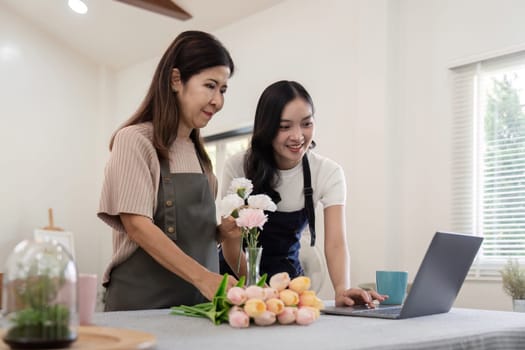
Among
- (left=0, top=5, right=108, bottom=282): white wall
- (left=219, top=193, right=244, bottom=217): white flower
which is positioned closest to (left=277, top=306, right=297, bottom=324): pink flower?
(left=219, top=193, right=244, bottom=217): white flower

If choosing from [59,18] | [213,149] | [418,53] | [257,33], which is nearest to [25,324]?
[418,53]

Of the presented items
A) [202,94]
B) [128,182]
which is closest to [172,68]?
[202,94]

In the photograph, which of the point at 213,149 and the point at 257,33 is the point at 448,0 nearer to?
the point at 257,33

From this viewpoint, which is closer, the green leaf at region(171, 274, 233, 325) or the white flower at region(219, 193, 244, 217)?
the green leaf at region(171, 274, 233, 325)

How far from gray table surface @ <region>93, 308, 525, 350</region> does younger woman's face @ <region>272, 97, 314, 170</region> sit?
0.79 m

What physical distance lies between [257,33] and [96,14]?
5.07 feet

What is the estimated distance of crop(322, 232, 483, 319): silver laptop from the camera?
128 cm

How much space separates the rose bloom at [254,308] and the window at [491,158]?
2.78m

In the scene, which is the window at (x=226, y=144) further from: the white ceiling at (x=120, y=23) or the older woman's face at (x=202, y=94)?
the older woman's face at (x=202, y=94)

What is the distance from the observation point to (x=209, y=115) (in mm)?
1615

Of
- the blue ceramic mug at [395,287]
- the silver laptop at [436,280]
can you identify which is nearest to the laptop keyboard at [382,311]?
the silver laptop at [436,280]

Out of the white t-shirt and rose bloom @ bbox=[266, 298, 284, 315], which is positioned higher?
the white t-shirt

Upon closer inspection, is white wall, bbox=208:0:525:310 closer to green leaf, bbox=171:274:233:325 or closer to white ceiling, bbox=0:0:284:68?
white ceiling, bbox=0:0:284:68

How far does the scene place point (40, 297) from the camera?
744 mm
